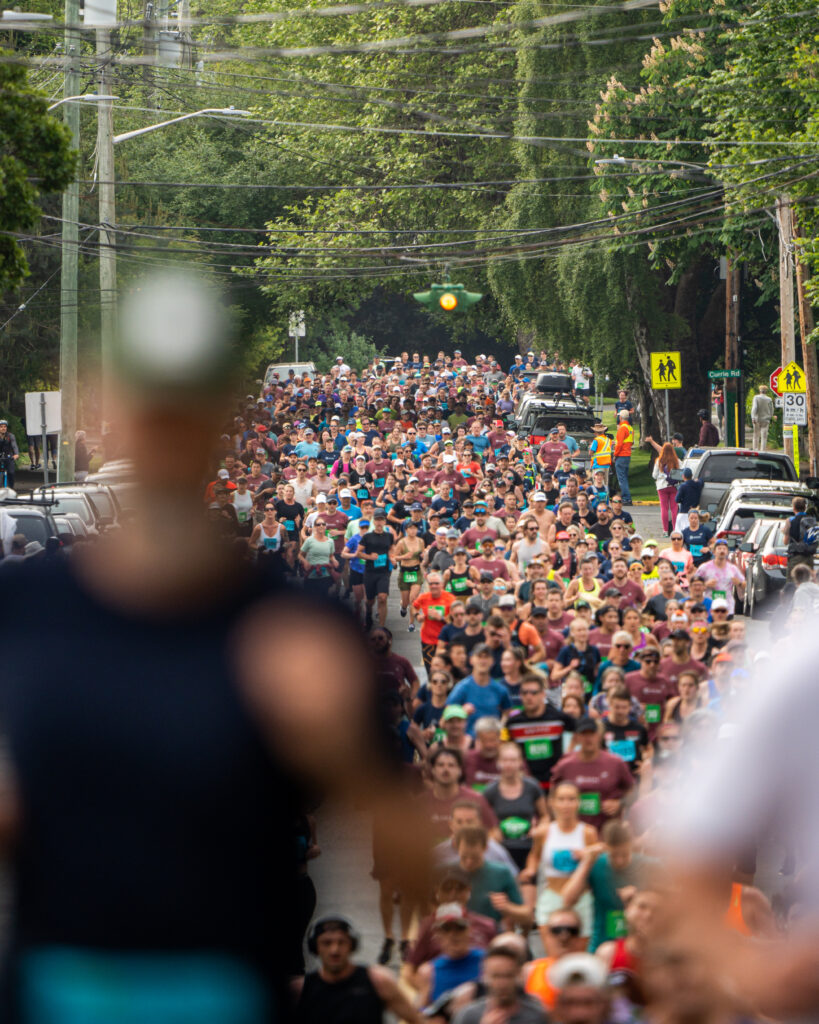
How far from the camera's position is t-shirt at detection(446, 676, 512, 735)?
12.5 metres

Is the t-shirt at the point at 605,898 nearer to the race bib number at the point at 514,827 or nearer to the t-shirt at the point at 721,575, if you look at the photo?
the race bib number at the point at 514,827

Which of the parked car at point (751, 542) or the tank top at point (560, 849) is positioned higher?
the parked car at point (751, 542)

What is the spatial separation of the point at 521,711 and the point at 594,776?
145 centimetres

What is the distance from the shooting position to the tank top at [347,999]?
567cm

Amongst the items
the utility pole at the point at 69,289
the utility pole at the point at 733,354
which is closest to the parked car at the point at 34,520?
the utility pole at the point at 69,289

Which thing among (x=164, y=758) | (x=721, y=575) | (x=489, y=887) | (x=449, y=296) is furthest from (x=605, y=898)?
(x=449, y=296)

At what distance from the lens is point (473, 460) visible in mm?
30266

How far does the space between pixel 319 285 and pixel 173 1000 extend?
A: 191 ft

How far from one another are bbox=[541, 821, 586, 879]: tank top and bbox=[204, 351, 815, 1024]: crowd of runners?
0.5 inches

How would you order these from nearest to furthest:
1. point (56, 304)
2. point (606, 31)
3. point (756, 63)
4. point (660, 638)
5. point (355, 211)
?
point (660, 638), point (756, 63), point (606, 31), point (56, 304), point (355, 211)

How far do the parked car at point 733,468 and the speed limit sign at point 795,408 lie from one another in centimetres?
147

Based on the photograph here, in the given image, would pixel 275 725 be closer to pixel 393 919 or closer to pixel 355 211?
pixel 393 919

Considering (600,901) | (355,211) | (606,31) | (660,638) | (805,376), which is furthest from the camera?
(355,211)

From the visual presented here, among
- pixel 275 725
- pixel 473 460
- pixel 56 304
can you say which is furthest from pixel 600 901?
pixel 56 304
